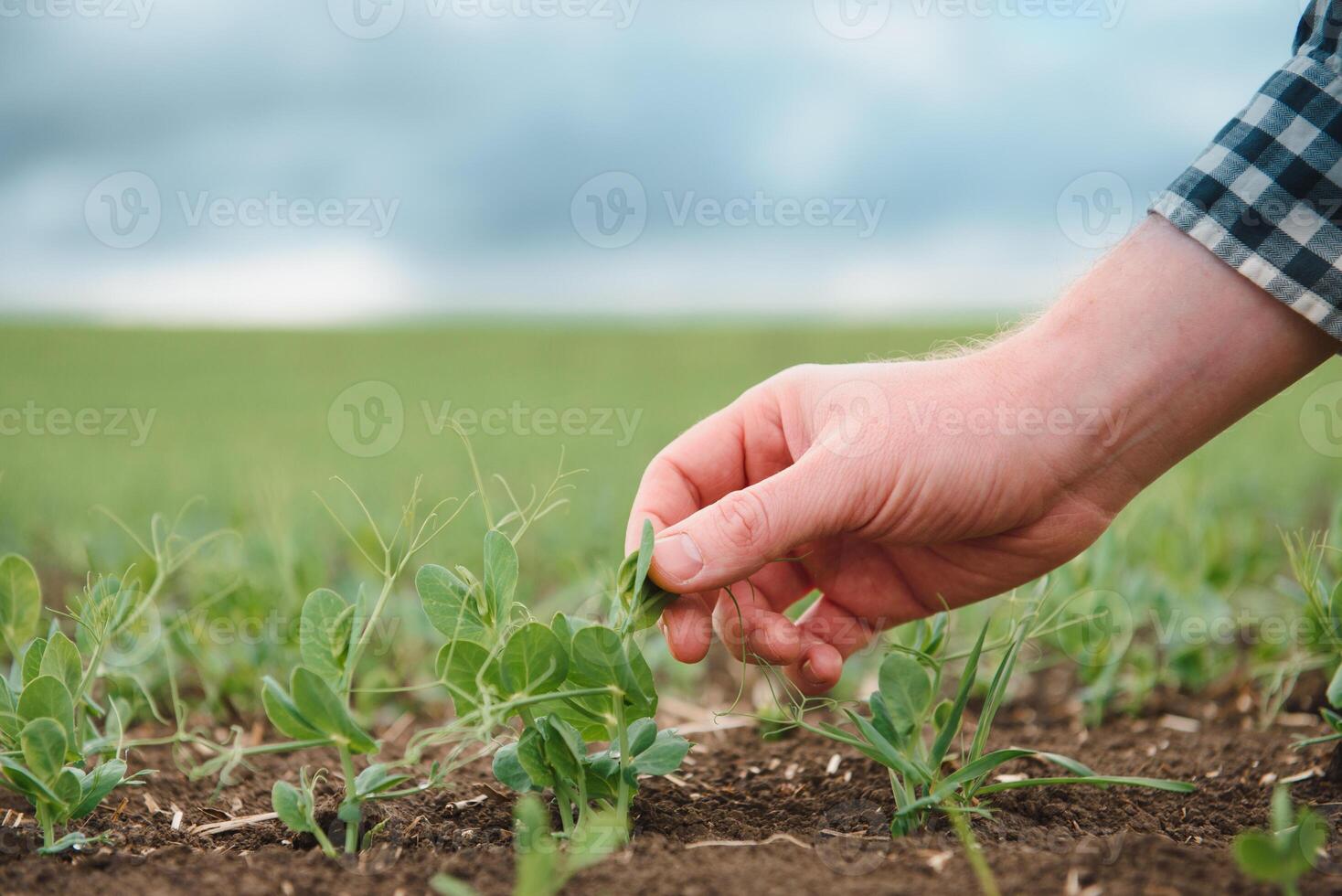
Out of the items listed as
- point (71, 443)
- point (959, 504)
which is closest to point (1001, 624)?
point (959, 504)

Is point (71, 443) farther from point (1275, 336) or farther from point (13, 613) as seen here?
point (1275, 336)

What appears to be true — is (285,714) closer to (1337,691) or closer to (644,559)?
(644,559)

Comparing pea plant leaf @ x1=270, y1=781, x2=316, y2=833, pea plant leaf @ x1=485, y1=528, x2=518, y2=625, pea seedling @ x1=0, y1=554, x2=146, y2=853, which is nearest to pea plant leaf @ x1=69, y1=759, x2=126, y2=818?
pea seedling @ x1=0, y1=554, x2=146, y2=853

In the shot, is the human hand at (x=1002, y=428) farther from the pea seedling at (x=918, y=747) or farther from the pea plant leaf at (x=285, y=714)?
the pea plant leaf at (x=285, y=714)

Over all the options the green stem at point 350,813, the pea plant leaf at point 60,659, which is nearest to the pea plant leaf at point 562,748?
the green stem at point 350,813

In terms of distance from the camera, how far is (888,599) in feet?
5.90

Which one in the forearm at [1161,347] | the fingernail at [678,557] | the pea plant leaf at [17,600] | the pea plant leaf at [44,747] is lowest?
the pea plant leaf at [44,747]

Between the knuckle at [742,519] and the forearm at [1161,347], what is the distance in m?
0.47

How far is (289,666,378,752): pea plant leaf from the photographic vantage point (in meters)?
1.04

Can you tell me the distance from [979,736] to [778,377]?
26.4 inches

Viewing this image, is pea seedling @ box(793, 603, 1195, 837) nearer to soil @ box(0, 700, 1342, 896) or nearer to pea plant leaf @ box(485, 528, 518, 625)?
soil @ box(0, 700, 1342, 896)

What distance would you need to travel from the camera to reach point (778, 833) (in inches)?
49.2

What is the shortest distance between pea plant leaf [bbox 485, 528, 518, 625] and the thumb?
0.18m

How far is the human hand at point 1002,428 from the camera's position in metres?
1.40
